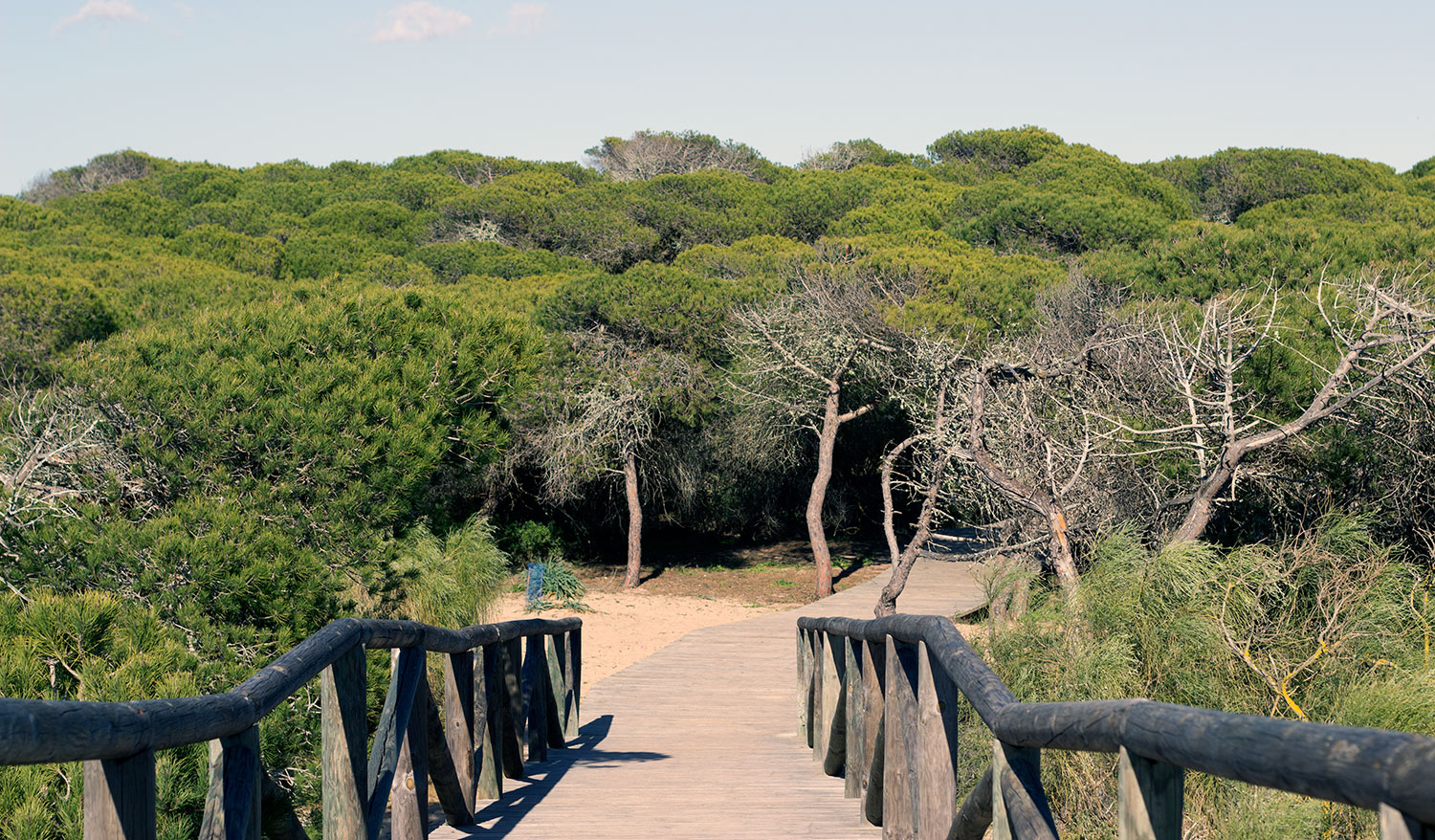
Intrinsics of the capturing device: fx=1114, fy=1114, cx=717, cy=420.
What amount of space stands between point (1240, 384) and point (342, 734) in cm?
828

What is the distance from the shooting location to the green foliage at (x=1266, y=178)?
2899 centimetres

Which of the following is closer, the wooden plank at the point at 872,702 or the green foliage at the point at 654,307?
the wooden plank at the point at 872,702

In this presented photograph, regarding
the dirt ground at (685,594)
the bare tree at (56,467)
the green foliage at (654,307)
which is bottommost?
the dirt ground at (685,594)

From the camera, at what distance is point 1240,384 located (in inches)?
357

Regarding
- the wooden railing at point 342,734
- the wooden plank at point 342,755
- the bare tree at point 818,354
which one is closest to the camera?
the wooden railing at point 342,734

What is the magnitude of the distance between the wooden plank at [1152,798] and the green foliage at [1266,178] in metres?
31.0

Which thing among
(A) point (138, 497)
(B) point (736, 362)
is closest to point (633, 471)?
(B) point (736, 362)

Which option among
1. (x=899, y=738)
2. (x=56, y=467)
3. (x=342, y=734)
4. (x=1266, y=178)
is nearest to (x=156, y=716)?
(x=342, y=734)

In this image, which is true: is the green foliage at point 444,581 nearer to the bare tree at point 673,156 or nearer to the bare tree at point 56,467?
the bare tree at point 56,467

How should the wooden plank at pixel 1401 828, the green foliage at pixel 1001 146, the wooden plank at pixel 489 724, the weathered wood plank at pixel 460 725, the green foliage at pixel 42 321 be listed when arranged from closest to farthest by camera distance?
the wooden plank at pixel 1401 828, the weathered wood plank at pixel 460 725, the wooden plank at pixel 489 724, the green foliage at pixel 42 321, the green foliage at pixel 1001 146

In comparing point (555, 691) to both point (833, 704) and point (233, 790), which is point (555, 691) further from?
point (233, 790)

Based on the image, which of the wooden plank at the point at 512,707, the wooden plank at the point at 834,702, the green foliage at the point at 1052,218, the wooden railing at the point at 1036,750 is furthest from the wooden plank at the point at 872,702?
the green foliage at the point at 1052,218

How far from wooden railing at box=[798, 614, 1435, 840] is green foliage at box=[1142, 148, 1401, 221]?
29.5 metres

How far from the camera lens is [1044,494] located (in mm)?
8812
